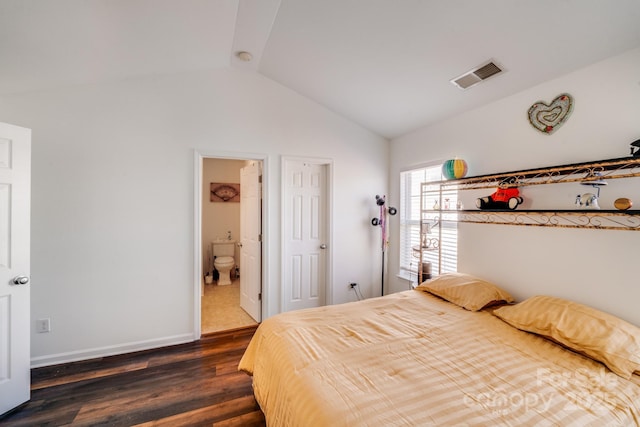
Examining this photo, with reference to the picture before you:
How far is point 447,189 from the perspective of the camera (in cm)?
283

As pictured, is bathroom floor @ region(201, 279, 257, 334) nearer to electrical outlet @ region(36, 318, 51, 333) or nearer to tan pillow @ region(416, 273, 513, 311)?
electrical outlet @ region(36, 318, 51, 333)

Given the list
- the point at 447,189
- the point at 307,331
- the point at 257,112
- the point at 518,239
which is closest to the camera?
the point at 307,331

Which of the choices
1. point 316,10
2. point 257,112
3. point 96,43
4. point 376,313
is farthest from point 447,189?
point 96,43

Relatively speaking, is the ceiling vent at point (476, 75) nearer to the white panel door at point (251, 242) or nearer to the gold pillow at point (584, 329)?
the gold pillow at point (584, 329)

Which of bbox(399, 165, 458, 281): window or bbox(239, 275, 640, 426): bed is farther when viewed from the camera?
bbox(399, 165, 458, 281): window

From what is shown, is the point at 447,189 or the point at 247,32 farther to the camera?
the point at 447,189

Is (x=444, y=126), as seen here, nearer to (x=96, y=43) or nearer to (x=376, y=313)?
(x=376, y=313)

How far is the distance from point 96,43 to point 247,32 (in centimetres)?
115

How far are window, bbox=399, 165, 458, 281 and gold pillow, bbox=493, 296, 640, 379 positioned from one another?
3.34ft

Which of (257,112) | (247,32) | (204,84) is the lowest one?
(257,112)

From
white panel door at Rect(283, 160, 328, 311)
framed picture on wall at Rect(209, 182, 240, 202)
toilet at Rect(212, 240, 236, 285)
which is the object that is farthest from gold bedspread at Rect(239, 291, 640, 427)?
framed picture on wall at Rect(209, 182, 240, 202)

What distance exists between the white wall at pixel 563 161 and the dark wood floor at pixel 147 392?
7.71ft

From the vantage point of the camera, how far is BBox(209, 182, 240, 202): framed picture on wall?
5.29 m

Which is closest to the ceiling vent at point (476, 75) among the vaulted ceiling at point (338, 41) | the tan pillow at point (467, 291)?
the vaulted ceiling at point (338, 41)
